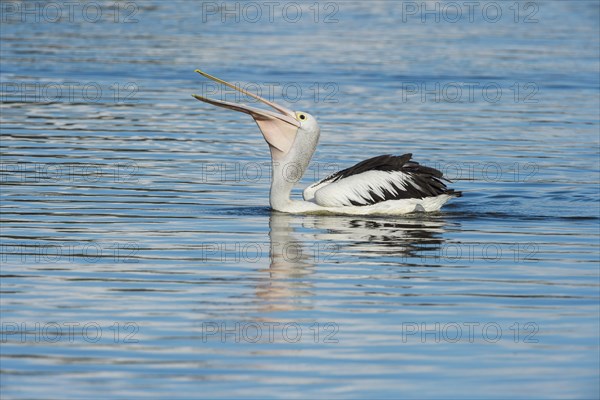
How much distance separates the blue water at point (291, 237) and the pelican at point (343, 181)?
154mm

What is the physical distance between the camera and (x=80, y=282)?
28.2 feet

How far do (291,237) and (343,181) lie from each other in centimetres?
104

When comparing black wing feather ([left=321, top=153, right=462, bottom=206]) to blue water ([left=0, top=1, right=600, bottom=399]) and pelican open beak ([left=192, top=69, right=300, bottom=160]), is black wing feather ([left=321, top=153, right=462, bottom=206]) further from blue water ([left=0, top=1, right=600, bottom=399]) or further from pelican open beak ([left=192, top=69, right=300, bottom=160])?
pelican open beak ([left=192, top=69, right=300, bottom=160])

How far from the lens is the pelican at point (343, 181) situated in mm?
11508

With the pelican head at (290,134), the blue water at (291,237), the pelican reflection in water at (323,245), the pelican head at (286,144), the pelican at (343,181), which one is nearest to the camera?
the blue water at (291,237)

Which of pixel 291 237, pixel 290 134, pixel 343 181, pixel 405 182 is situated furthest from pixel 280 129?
pixel 291 237

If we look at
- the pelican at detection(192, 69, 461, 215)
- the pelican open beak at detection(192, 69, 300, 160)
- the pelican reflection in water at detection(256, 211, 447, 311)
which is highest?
the pelican open beak at detection(192, 69, 300, 160)

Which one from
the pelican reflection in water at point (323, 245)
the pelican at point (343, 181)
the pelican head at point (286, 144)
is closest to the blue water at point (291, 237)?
the pelican reflection in water at point (323, 245)

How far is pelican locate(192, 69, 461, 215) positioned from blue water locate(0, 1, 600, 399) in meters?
0.15

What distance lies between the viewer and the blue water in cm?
677

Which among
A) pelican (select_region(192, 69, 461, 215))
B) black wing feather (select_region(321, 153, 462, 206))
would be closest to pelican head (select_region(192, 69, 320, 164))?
pelican (select_region(192, 69, 461, 215))

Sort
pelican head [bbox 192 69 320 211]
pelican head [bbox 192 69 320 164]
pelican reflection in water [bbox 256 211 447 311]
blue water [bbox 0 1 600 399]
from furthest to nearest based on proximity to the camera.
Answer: pelican head [bbox 192 69 320 164], pelican head [bbox 192 69 320 211], pelican reflection in water [bbox 256 211 447 311], blue water [bbox 0 1 600 399]

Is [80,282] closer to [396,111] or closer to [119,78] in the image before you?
[396,111]

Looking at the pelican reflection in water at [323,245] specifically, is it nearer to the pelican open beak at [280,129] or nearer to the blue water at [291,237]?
the blue water at [291,237]
